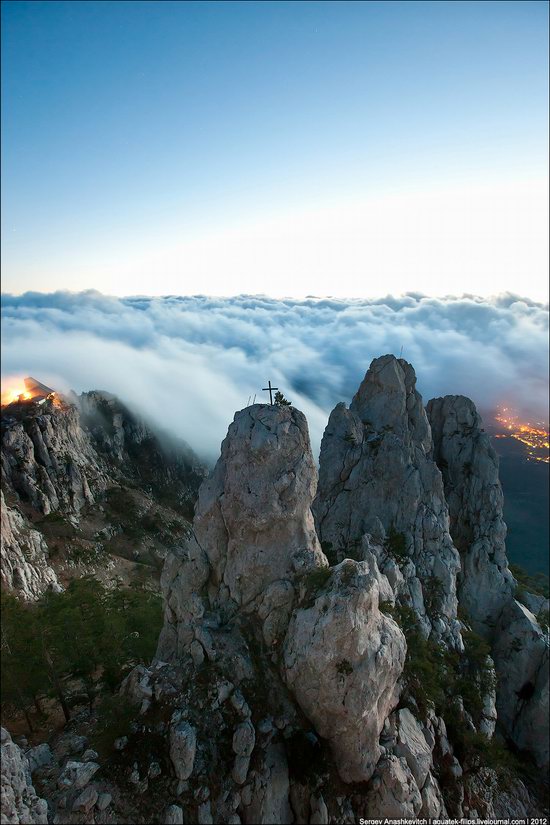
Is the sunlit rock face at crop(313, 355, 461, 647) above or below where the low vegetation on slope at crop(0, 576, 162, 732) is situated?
above

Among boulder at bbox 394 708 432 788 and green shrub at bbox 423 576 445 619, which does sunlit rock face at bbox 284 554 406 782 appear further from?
green shrub at bbox 423 576 445 619

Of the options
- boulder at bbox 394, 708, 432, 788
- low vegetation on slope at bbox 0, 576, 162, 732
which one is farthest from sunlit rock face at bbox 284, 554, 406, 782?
low vegetation on slope at bbox 0, 576, 162, 732

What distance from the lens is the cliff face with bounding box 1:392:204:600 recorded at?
316ft

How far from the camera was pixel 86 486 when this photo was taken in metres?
124

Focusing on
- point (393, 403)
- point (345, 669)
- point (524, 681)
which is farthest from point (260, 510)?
point (524, 681)

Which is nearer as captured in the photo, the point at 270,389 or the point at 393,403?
the point at 270,389

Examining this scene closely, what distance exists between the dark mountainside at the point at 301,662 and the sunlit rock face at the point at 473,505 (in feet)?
1.03

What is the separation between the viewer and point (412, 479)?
46.8 metres

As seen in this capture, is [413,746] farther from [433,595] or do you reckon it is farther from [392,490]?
[392,490]

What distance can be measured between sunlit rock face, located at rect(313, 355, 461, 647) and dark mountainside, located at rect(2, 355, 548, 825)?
22 cm

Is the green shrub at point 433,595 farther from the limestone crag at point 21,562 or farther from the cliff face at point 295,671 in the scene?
the limestone crag at point 21,562

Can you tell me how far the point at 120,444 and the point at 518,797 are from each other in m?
153

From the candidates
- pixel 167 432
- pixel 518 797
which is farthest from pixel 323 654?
pixel 167 432

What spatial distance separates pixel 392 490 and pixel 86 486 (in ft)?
338
